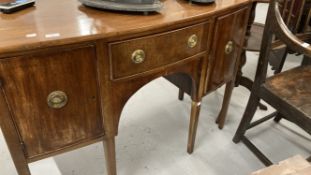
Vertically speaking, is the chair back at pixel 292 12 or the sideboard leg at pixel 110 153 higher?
the chair back at pixel 292 12

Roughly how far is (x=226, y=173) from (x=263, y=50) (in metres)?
0.65

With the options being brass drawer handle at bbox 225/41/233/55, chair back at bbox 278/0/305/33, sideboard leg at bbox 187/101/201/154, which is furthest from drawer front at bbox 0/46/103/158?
chair back at bbox 278/0/305/33

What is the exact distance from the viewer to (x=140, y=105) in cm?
184

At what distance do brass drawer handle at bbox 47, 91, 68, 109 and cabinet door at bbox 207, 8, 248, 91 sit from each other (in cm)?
63

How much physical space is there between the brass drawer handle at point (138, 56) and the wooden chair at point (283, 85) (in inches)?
24.4

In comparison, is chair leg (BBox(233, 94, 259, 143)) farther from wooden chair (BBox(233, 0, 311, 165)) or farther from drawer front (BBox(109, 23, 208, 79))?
drawer front (BBox(109, 23, 208, 79))

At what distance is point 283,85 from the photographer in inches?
48.9

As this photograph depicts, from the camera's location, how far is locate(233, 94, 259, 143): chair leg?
138 cm

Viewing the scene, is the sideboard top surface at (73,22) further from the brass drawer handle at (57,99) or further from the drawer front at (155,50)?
the brass drawer handle at (57,99)

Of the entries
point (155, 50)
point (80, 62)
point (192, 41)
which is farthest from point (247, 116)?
point (80, 62)

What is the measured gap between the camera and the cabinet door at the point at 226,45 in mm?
1099

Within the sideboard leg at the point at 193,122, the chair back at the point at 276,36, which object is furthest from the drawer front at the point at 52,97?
the chair back at the point at 276,36

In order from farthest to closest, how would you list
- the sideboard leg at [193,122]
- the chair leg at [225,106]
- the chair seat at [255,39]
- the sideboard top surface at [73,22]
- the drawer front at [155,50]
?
the chair seat at [255,39] → the chair leg at [225,106] → the sideboard leg at [193,122] → the drawer front at [155,50] → the sideboard top surface at [73,22]

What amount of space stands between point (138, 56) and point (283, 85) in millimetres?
763
